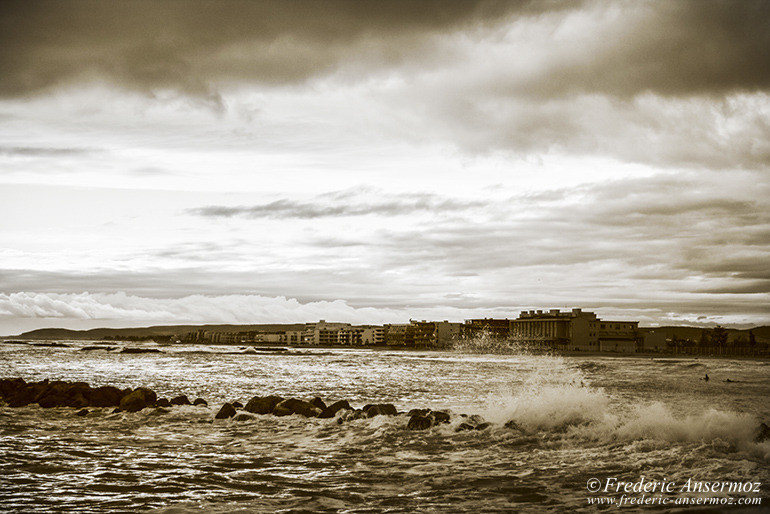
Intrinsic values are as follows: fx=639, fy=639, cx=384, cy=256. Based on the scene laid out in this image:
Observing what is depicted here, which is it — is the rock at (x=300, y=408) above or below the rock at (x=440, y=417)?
below

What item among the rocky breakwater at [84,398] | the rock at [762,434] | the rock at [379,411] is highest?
the rock at [762,434]

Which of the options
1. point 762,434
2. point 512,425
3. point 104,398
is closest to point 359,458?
point 512,425

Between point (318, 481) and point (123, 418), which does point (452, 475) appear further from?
point (123, 418)

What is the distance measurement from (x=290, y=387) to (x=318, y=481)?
27.2m

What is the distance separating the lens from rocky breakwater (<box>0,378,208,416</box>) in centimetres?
2514

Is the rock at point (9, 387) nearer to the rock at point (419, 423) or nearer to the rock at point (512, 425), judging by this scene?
the rock at point (419, 423)

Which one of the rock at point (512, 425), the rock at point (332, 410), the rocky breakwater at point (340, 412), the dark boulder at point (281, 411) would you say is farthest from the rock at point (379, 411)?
the rock at point (512, 425)

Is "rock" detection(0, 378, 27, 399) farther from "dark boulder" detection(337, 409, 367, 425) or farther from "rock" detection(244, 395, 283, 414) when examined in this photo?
"dark boulder" detection(337, 409, 367, 425)

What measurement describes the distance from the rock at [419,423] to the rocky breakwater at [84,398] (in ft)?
34.7

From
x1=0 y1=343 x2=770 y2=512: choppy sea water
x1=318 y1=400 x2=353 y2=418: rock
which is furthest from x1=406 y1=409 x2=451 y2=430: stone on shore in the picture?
x1=318 y1=400 x2=353 y2=418: rock

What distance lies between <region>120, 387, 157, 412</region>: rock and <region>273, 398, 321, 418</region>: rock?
18.1 ft

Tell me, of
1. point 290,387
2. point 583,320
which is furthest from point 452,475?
point 583,320

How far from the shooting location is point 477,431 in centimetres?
1919

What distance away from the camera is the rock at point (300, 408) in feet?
75.9
